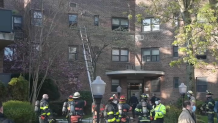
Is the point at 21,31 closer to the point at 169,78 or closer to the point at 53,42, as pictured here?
the point at 53,42

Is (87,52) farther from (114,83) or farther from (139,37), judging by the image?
(139,37)

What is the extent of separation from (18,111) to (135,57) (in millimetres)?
16927

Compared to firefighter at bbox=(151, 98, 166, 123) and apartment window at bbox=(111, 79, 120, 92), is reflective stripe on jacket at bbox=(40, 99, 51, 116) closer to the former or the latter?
firefighter at bbox=(151, 98, 166, 123)

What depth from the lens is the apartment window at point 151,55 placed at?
29125 mm

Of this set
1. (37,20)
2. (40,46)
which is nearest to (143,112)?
(40,46)

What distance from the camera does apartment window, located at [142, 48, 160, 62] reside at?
29.1m

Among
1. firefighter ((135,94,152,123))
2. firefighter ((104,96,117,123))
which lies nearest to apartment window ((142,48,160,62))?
firefighter ((135,94,152,123))

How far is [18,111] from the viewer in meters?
14.6

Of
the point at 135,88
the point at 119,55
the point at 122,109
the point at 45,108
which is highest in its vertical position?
the point at 119,55

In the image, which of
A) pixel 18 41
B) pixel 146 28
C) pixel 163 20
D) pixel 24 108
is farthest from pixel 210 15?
pixel 146 28

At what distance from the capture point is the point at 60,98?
25797 mm

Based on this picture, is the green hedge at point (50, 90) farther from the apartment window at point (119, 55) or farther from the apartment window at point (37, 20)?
the apartment window at point (119, 55)

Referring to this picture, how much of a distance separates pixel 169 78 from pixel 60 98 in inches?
378

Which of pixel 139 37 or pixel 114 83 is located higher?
pixel 139 37
